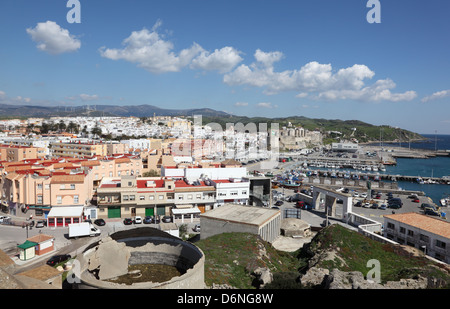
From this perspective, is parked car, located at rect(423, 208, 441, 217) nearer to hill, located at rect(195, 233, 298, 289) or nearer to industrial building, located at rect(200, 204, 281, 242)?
industrial building, located at rect(200, 204, 281, 242)

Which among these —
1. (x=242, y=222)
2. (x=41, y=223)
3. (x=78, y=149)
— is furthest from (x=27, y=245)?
(x=78, y=149)

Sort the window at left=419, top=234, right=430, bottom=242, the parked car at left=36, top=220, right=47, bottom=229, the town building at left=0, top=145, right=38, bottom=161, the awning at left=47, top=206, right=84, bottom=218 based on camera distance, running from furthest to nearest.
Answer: the town building at left=0, top=145, right=38, bottom=161, the awning at left=47, top=206, right=84, bottom=218, the parked car at left=36, top=220, right=47, bottom=229, the window at left=419, top=234, right=430, bottom=242

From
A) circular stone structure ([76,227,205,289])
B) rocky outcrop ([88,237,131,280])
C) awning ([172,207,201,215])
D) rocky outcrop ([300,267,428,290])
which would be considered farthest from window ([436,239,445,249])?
rocky outcrop ([88,237,131,280])

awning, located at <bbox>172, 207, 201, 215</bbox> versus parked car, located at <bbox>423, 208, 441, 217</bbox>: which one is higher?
awning, located at <bbox>172, 207, 201, 215</bbox>

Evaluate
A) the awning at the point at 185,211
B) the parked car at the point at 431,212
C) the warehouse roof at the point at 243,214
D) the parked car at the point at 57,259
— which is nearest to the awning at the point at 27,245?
the parked car at the point at 57,259

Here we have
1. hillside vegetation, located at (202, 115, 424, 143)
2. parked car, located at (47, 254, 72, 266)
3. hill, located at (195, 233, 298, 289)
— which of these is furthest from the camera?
hillside vegetation, located at (202, 115, 424, 143)
